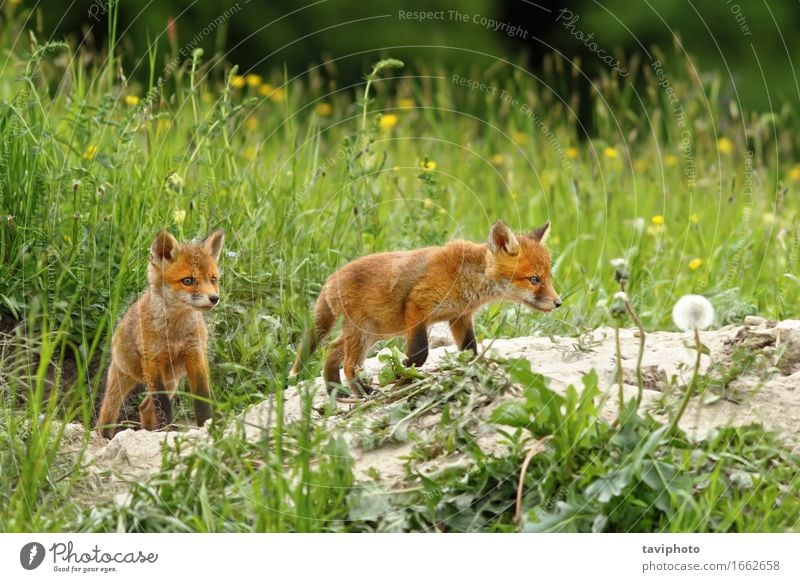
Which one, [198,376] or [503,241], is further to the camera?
[503,241]

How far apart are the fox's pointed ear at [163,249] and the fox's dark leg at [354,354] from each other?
88 centimetres

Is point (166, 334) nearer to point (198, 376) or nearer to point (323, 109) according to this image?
point (198, 376)

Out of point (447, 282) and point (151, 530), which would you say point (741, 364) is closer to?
point (447, 282)

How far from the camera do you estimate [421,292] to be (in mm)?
5543

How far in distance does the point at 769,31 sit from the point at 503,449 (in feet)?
37.3

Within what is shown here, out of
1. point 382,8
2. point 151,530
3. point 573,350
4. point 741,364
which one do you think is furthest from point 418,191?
point 382,8

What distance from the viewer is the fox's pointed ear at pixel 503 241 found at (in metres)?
→ 5.51

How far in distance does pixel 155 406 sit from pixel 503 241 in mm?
1883
